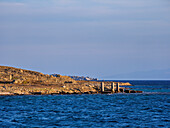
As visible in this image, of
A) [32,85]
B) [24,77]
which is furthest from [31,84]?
[24,77]

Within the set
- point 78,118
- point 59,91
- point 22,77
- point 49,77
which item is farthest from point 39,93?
point 78,118

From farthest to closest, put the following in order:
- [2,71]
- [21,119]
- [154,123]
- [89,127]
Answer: [2,71], [21,119], [154,123], [89,127]

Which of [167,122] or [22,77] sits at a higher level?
[22,77]

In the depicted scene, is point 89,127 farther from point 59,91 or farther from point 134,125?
point 59,91

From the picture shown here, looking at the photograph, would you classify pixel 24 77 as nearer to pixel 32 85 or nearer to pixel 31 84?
pixel 31 84

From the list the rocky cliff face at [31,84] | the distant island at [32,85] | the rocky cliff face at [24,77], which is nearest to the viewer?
the distant island at [32,85]

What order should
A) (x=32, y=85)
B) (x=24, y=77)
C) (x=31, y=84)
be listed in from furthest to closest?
1. (x=24, y=77)
2. (x=31, y=84)
3. (x=32, y=85)

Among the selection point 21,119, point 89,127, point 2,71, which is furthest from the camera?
point 2,71

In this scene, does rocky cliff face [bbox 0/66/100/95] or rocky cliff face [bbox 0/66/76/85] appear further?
rocky cliff face [bbox 0/66/76/85]

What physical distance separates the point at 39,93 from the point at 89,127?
4880 cm

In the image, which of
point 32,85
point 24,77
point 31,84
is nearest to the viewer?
point 32,85

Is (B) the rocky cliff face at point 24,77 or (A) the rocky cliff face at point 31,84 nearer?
(A) the rocky cliff face at point 31,84

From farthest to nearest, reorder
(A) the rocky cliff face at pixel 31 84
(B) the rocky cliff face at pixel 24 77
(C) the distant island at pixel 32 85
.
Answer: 1. (B) the rocky cliff face at pixel 24 77
2. (A) the rocky cliff face at pixel 31 84
3. (C) the distant island at pixel 32 85

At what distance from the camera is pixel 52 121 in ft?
135
